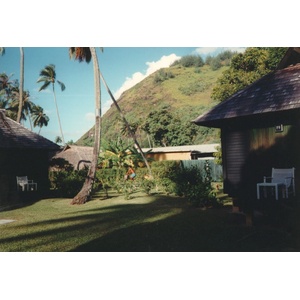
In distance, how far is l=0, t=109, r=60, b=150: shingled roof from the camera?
13.4m

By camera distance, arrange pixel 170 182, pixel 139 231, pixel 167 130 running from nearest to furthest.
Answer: pixel 139 231, pixel 170 182, pixel 167 130

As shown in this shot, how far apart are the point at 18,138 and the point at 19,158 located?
39.9 inches

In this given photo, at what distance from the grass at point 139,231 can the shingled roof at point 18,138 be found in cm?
347

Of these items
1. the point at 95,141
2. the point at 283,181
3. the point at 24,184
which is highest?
the point at 95,141

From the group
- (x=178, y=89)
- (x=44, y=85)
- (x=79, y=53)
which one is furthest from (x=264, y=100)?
(x=44, y=85)

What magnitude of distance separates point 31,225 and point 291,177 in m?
7.71

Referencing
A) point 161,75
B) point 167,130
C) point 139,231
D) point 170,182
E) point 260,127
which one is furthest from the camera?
point 167,130

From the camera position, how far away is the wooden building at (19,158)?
12.9 meters

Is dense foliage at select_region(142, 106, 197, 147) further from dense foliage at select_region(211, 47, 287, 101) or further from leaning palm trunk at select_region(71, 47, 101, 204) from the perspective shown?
leaning palm trunk at select_region(71, 47, 101, 204)

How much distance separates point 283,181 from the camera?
8.20 metres

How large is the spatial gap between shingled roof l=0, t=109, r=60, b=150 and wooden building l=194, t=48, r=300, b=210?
8657mm

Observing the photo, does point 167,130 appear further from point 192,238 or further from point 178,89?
point 192,238

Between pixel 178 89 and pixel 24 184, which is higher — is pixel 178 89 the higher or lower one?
the higher one

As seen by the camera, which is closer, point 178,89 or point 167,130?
point 178,89
